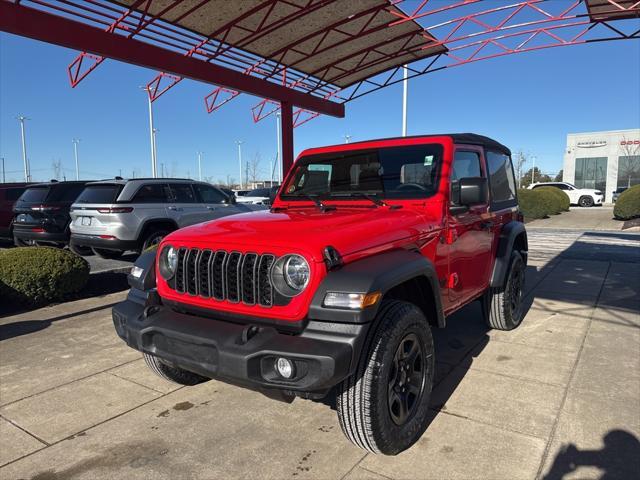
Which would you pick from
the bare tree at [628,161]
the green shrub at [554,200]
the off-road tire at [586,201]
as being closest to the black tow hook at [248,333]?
the green shrub at [554,200]

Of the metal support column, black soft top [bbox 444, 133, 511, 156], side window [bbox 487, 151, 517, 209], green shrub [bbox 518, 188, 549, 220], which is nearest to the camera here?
black soft top [bbox 444, 133, 511, 156]

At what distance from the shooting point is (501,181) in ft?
15.8

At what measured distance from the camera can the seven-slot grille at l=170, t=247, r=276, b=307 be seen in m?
2.48

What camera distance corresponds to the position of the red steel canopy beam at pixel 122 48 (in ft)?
20.6

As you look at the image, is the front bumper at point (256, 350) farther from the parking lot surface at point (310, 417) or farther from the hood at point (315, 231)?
the parking lot surface at point (310, 417)

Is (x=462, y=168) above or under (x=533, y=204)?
above

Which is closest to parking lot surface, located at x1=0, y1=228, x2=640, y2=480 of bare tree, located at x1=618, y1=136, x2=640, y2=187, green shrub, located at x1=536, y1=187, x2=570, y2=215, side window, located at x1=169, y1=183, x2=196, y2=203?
side window, located at x1=169, y1=183, x2=196, y2=203

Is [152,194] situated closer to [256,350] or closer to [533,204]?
[256,350]

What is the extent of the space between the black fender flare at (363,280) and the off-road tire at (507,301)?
2.29 m

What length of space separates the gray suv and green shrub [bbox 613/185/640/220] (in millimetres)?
17726

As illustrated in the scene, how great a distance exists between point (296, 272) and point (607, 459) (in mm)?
2131

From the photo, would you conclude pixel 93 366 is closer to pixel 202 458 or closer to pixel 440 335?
pixel 202 458

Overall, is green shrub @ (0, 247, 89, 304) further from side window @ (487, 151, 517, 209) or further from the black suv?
side window @ (487, 151, 517, 209)

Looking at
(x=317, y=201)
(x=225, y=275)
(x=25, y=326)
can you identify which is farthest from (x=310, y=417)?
(x=25, y=326)
